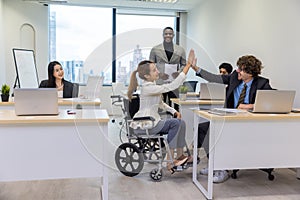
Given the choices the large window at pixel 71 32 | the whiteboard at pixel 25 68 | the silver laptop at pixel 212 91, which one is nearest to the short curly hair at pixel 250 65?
the silver laptop at pixel 212 91

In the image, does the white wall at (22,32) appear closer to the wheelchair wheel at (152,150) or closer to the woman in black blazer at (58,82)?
the woman in black blazer at (58,82)

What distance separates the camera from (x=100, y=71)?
234 cm

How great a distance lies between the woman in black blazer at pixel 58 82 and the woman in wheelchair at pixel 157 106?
3.98ft

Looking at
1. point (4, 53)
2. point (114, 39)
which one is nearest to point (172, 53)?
point (114, 39)

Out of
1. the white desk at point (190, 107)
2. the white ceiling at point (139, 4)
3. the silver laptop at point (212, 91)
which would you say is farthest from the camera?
the white ceiling at point (139, 4)

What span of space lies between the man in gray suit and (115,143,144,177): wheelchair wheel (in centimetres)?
69

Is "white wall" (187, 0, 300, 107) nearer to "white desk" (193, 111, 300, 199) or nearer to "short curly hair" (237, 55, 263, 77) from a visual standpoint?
"short curly hair" (237, 55, 263, 77)

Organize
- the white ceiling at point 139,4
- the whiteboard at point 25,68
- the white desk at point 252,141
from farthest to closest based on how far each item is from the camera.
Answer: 1. the white ceiling at point 139,4
2. the whiteboard at point 25,68
3. the white desk at point 252,141

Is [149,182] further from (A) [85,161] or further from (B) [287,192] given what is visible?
(B) [287,192]

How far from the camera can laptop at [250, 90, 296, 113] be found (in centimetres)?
226

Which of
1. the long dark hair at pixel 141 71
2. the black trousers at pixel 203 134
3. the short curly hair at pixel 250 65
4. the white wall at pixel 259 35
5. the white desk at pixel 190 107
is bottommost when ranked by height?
the black trousers at pixel 203 134

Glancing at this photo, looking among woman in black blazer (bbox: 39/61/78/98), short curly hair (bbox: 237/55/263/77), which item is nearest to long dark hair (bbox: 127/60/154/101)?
short curly hair (bbox: 237/55/263/77)

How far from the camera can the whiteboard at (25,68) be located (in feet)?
16.6

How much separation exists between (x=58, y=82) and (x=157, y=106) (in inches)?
58.6
